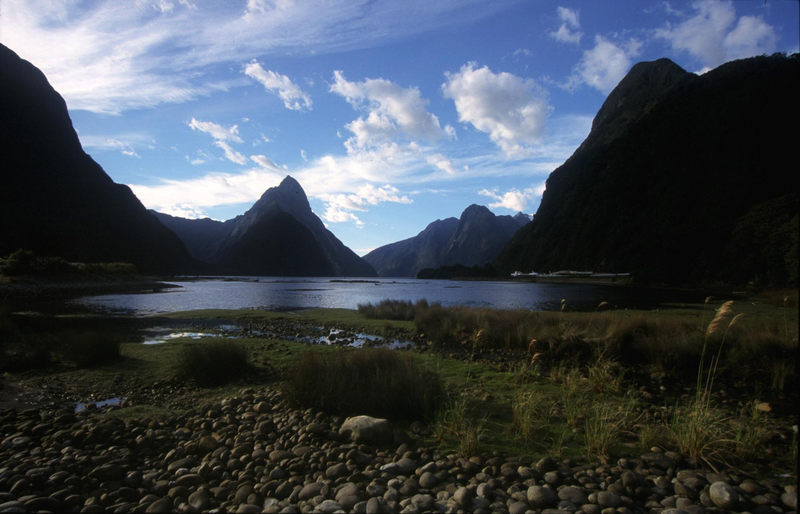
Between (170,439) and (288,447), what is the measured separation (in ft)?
7.03

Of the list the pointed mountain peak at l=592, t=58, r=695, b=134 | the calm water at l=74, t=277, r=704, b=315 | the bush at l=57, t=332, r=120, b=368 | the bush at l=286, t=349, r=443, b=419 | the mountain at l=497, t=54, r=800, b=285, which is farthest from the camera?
the pointed mountain peak at l=592, t=58, r=695, b=134

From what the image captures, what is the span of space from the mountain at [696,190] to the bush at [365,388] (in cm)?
3426

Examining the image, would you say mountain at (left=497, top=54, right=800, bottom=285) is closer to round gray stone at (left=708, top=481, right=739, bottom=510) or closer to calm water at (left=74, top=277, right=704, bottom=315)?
calm water at (left=74, top=277, right=704, bottom=315)

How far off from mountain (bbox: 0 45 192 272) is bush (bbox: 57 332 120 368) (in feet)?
329

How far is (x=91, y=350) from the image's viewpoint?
37.7 ft

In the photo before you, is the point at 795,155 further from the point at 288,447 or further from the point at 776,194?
the point at 288,447

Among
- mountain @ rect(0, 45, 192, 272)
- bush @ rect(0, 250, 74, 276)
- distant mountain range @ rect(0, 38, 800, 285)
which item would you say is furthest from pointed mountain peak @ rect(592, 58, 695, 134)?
mountain @ rect(0, 45, 192, 272)

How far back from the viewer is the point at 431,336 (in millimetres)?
17297

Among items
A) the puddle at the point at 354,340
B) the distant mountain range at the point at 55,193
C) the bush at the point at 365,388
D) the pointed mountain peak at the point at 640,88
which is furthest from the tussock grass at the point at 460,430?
the pointed mountain peak at the point at 640,88

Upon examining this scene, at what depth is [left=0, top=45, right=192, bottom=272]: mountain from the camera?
3942 inches

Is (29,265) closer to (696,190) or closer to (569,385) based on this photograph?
(569,385)

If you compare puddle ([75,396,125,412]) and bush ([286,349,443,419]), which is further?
puddle ([75,396,125,412])

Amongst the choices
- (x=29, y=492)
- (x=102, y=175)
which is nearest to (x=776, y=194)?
(x=29, y=492)

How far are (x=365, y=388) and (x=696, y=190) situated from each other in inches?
4496
